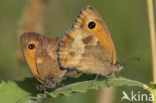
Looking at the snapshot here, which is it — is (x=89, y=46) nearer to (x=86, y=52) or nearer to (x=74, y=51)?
(x=86, y=52)

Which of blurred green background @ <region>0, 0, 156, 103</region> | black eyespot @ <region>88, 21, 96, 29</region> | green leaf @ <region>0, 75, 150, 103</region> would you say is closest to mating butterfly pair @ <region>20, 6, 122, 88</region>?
black eyespot @ <region>88, 21, 96, 29</region>

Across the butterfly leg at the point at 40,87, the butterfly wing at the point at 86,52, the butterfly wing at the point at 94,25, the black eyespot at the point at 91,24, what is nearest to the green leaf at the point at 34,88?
the butterfly leg at the point at 40,87

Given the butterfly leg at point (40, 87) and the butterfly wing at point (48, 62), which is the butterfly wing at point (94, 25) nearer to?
the butterfly wing at point (48, 62)

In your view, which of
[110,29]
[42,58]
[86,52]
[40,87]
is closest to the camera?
[40,87]

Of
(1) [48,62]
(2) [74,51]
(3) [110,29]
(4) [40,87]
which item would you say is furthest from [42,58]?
(3) [110,29]

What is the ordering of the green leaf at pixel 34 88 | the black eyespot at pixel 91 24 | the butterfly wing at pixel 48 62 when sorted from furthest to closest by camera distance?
the black eyespot at pixel 91 24
the butterfly wing at pixel 48 62
the green leaf at pixel 34 88

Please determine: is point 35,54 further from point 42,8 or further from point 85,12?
point 42,8
